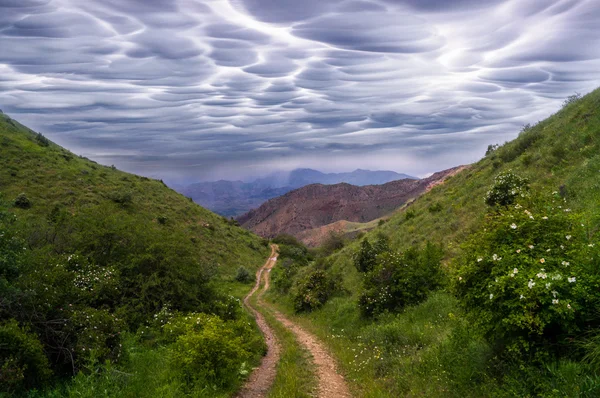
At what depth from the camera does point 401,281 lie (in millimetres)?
13750

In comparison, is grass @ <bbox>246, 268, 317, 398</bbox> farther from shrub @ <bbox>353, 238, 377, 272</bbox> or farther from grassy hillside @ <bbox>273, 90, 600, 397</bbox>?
shrub @ <bbox>353, 238, 377, 272</bbox>

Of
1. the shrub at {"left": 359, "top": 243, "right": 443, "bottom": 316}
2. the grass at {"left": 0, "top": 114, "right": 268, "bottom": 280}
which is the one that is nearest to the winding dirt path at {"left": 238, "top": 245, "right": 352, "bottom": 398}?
the shrub at {"left": 359, "top": 243, "right": 443, "bottom": 316}

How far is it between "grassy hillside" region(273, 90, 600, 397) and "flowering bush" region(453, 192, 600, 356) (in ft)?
0.10

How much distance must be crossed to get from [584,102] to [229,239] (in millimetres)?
55491

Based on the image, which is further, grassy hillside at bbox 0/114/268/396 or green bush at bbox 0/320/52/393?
grassy hillside at bbox 0/114/268/396

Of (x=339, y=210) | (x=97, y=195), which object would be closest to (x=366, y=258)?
(x=97, y=195)

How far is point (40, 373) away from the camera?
297 inches

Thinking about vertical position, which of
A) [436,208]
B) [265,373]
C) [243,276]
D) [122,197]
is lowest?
[243,276]

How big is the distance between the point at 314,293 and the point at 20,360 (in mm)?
15485

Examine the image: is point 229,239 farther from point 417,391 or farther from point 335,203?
point 335,203

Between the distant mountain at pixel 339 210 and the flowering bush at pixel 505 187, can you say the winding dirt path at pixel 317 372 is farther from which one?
the distant mountain at pixel 339 210

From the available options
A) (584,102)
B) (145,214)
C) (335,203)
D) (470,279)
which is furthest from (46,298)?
(335,203)

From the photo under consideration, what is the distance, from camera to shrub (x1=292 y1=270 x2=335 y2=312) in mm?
20922

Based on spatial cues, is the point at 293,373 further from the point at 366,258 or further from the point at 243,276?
the point at 243,276
